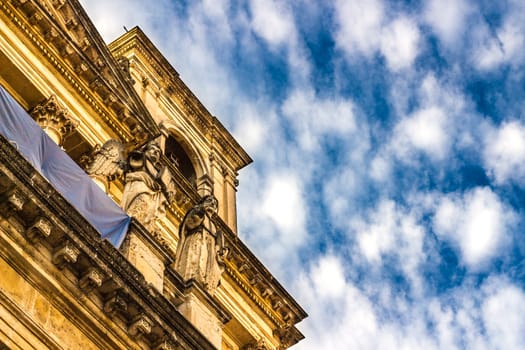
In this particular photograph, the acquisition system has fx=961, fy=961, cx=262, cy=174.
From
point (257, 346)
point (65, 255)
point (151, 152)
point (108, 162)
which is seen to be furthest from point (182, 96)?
point (65, 255)

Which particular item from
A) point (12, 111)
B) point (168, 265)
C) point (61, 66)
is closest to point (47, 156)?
point (12, 111)

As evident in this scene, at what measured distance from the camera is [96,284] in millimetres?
12688

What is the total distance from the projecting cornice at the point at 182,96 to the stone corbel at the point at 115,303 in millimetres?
19232

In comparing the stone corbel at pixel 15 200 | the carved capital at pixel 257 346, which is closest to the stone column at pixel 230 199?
the carved capital at pixel 257 346

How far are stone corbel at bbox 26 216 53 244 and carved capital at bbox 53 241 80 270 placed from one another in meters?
0.28

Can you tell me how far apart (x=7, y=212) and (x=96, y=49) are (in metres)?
11.2

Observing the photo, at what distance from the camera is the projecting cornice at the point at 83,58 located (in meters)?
20.9

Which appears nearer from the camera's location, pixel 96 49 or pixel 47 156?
pixel 47 156

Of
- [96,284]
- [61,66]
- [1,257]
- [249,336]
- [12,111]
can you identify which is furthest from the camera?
[249,336]

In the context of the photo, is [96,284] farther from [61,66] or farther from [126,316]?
[61,66]

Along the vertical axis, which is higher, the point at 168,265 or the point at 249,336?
the point at 249,336

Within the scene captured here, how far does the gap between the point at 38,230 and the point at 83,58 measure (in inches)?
400

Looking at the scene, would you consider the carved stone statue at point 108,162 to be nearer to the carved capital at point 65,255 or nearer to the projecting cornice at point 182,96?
the carved capital at point 65,255

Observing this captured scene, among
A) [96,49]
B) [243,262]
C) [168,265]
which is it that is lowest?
[168,265]
